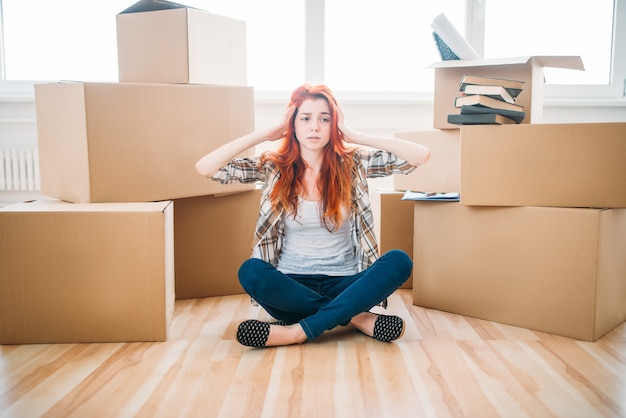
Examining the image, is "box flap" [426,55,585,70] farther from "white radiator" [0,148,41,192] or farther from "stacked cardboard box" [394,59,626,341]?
"white radiator" [0,148,41,192]

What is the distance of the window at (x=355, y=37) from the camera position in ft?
9.32

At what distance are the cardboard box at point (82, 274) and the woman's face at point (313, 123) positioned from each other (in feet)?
1.45

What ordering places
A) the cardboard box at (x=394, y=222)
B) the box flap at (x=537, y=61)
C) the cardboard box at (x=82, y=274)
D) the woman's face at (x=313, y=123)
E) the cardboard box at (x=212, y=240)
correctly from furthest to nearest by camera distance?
the cardboard box at (x=394, y=222) → the cardboard box at (x=212, y=240) → the box flap at (x=537, y=61) → the woman's face at (x=313, y=123) → the cardboard box at (x=82, y=274)

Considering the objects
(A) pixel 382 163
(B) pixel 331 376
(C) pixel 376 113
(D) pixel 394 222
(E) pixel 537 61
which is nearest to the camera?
(B) pixel 331 376

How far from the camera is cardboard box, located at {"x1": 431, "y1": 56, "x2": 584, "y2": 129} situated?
1803 mm

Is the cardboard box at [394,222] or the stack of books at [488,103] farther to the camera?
the cardboard box at [394,222]

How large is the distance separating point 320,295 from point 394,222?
2.16 ft

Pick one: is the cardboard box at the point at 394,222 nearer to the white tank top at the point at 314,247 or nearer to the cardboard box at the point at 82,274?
the white tank top at the point at 314,247

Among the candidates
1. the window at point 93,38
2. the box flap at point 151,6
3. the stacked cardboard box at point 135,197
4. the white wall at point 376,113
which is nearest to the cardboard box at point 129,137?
the stacked cardboard box at point 135,197

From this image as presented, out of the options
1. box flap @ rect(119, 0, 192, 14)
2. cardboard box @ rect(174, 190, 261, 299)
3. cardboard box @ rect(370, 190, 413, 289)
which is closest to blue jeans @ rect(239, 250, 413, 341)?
cardboard box @ rect(174, 190, 261, 299)

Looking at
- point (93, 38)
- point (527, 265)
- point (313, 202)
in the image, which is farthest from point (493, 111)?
point (93, 38)

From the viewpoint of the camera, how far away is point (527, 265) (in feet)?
5.40

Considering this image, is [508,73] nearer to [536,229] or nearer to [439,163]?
[439,163]

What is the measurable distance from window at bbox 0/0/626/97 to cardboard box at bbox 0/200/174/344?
4.98 ft
